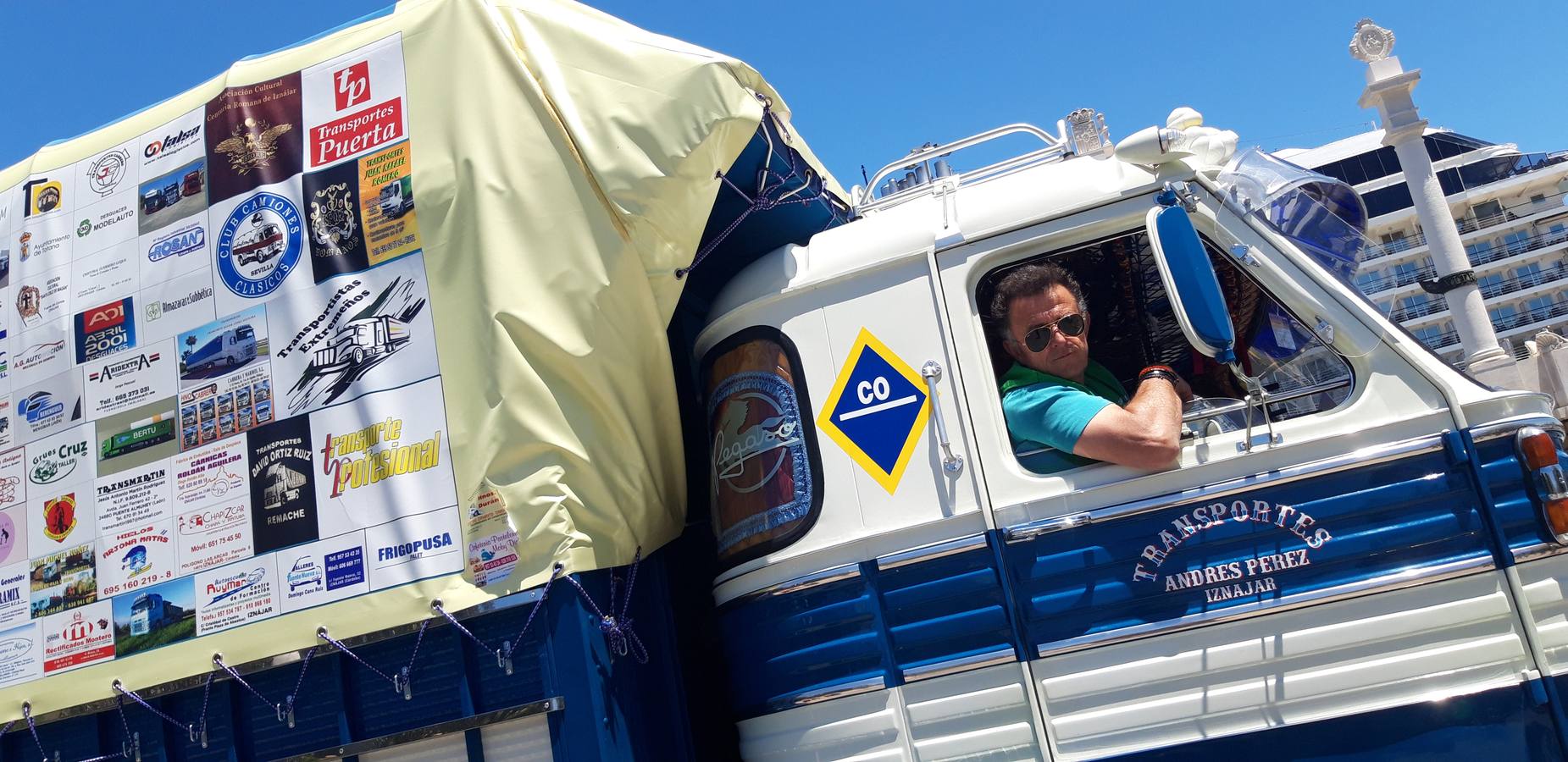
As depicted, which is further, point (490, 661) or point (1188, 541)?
point (490, 661)

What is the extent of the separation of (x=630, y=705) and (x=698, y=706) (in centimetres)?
46

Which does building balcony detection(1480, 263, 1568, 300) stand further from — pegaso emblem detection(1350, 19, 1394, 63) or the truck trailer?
the truck trailer

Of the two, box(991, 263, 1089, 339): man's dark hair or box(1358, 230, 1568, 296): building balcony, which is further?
box(1358, 230, 1568, 296): building balcony

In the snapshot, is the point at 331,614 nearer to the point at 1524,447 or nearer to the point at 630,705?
the point at 630,705

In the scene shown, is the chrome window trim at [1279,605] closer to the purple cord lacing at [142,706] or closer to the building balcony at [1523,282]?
the purple cord lacing at [142,706]

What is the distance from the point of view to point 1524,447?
2.90m

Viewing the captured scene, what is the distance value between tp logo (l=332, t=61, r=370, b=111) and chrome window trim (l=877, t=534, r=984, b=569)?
2386mm

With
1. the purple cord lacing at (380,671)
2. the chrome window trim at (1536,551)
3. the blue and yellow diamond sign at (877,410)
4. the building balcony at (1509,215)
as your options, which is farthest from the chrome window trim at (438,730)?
the building balcony at (1509,215)

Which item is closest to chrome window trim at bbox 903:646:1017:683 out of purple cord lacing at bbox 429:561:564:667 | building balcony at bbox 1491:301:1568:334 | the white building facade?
purple cord lacing at bbox 429:561:564:667

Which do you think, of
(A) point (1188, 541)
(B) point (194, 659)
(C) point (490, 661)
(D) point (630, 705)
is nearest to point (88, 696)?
(B) point (194, 659)

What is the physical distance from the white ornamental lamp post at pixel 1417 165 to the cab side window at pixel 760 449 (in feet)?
85.7

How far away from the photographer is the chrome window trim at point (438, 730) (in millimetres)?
3268

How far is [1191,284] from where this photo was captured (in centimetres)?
291

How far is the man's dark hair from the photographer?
3559 mm
